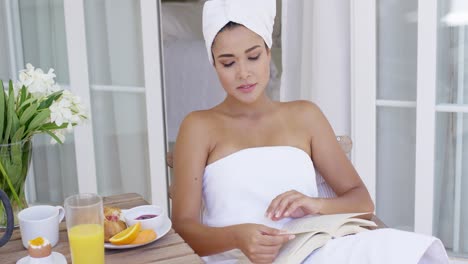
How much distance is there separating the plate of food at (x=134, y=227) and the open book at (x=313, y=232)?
239mm

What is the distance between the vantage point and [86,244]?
0.99m

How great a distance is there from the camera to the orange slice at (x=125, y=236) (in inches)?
43.3

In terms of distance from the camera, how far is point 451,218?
85.4 inches

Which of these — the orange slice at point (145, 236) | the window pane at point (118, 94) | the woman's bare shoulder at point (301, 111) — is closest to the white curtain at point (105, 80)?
the window pane at point (118, 94)

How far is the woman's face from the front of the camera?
1392mm

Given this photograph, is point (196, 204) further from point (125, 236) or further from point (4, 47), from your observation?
→ point (4, 47)

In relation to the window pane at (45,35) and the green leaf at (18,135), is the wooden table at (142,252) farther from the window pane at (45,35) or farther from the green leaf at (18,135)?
the window pane at (45,35)

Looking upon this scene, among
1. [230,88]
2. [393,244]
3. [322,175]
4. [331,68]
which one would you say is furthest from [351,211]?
[331,68]

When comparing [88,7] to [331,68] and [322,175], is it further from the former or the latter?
[322,175]

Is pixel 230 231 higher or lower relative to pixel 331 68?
lower

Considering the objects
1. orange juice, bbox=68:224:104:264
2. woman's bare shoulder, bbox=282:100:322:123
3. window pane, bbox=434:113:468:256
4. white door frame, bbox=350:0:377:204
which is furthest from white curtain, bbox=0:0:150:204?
orange juice, bbox=68:224:104:264

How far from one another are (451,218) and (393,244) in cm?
117

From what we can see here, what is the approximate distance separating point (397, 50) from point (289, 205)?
1.09 metres

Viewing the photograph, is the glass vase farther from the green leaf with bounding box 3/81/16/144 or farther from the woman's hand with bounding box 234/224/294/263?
the woman's hand with bounding box 234/224/294/263
